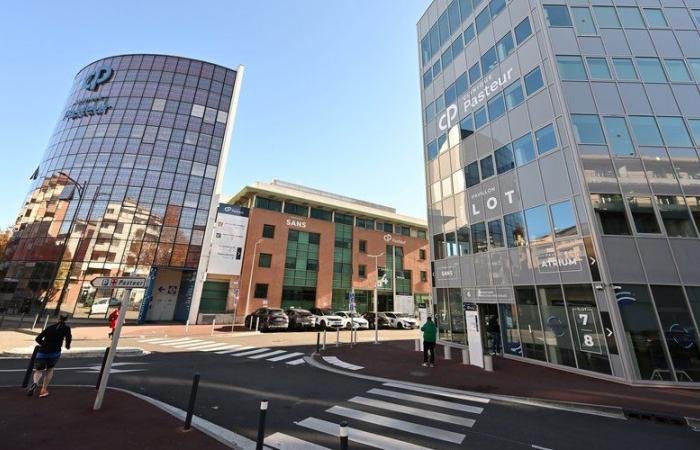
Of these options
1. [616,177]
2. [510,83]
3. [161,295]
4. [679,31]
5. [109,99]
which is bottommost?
[161,295]

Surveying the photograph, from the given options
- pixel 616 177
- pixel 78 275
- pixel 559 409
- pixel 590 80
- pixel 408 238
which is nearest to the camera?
pixel 559 409

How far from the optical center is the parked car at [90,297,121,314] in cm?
2959

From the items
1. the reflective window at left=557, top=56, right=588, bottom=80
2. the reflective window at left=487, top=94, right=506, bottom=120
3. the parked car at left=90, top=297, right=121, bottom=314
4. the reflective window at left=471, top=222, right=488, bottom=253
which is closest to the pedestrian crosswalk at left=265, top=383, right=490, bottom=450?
the reflective window at left=471, top=222, right=488, bottom=253

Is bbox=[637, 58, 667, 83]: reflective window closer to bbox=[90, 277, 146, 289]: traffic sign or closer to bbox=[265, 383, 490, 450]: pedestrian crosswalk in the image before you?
bbox=[265, 383, 490, 450]: pedestrian crosswalk

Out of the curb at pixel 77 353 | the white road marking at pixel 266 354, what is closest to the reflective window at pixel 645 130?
the white road marking at pixel 266 354

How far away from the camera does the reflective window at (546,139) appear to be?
1373 cm

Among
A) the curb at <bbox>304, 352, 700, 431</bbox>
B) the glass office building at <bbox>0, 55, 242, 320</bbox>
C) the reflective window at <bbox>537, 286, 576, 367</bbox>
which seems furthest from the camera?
the glass office building at <bbox>0, 55, 242, 320</bbox>

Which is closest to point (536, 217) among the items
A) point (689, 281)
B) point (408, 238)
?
point (689, 281)

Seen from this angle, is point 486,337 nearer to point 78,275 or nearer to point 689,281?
point 689,281

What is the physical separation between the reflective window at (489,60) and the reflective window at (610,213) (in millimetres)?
10230

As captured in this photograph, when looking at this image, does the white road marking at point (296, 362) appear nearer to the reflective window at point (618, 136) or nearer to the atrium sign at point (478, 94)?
the reflective window at point (618, 136)

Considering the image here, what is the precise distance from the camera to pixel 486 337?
645 inches

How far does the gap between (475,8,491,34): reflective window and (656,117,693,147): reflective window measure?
1103 cm

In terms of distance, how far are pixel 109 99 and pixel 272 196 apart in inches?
997
